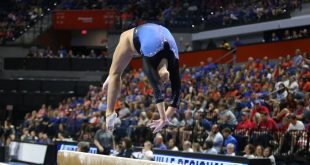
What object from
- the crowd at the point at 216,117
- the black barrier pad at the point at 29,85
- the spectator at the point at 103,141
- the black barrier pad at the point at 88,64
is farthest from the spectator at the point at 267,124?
the black barrier pad at the point at 29,85

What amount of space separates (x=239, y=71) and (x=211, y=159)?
7000 mm

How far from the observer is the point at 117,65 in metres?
6.54

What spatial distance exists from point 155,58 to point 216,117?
9090mm

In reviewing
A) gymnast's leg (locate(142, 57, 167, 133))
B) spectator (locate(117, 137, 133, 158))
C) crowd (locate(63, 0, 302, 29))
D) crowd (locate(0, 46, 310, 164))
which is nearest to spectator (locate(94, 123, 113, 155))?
crowd (locate(0, 46, 310, 164))

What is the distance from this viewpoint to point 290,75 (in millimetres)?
15719

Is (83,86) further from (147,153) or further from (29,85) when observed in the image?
(147,153)

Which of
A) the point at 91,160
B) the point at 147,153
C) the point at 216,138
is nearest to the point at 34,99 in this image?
the point at 216,138

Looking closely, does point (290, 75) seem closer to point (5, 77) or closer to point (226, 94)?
point (226, 94)

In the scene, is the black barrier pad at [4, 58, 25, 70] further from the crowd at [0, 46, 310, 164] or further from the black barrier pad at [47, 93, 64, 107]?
the crowd at [0, 46, 310, 164]

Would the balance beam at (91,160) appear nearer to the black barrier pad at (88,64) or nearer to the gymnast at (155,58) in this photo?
the gymnast at (155,58)

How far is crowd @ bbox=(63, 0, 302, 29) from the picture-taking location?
25.2 meters

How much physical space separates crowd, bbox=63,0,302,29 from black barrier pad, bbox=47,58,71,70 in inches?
142

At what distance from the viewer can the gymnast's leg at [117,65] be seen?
21.1 feet

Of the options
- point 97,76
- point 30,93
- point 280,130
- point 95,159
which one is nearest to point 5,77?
point 30,93
